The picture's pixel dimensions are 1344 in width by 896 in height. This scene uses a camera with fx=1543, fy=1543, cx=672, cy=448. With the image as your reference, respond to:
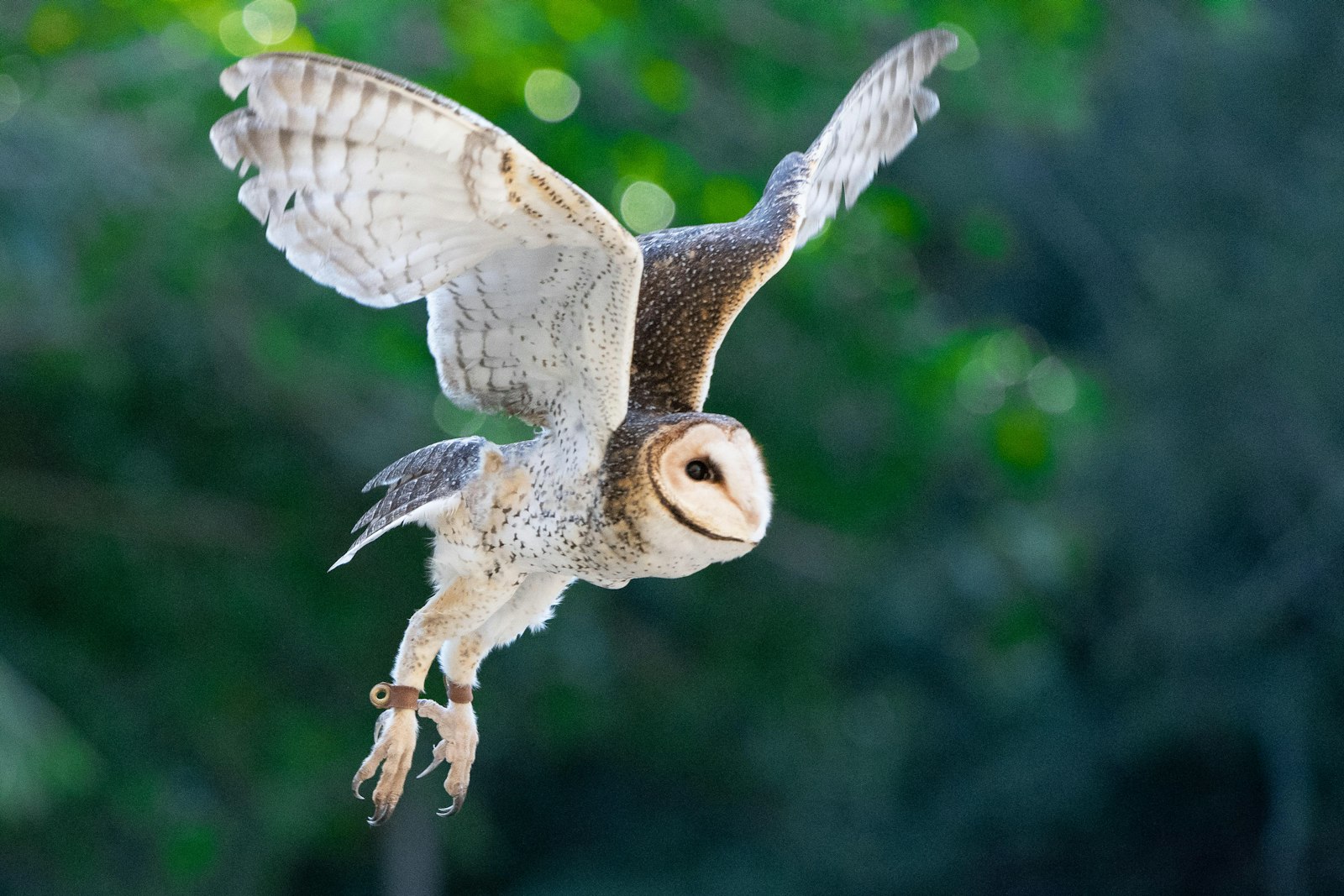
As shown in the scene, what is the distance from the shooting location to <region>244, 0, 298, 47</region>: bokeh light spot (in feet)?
9.99

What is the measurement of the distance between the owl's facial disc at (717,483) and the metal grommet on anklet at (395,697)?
302mm

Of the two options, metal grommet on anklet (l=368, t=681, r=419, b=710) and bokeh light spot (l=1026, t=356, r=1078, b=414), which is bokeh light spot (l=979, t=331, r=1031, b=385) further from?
metal grommet on anklet (l=368, t=681, r=419, b=710)

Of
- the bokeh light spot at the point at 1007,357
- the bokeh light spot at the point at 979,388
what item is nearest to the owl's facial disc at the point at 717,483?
the bokeh light spot at the point at 979,388

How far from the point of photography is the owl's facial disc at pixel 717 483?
100cm

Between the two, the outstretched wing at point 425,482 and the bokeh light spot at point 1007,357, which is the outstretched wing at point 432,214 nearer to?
the outstretched wing at point 425,482

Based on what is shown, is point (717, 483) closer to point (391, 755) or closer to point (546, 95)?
point (391, 755)

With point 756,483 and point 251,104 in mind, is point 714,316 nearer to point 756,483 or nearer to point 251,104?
point 756,483

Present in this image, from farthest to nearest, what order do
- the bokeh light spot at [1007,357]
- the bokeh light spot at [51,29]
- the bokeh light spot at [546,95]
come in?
the bokeh light spot at [1007,357] < the bokeh light spot at [51,29] < the bokeh light spot at [546,95]

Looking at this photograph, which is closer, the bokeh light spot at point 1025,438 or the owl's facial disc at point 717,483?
the owl's facial disc at point 717,483

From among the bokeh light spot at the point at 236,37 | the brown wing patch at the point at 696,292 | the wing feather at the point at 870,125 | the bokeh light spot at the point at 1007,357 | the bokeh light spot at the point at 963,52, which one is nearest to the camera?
the brown wing patch at the point at 696,292

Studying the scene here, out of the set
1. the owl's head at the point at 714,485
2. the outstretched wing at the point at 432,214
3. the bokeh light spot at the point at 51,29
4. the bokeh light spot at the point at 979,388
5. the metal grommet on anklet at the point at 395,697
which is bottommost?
the metal grommet on anklet at the point at 395,697

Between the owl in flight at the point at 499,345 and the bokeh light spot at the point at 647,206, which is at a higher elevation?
the bokeh light spot at the point at 647,206

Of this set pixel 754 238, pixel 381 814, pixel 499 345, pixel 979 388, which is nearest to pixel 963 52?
pixel 979 388

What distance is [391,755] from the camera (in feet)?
3.86
